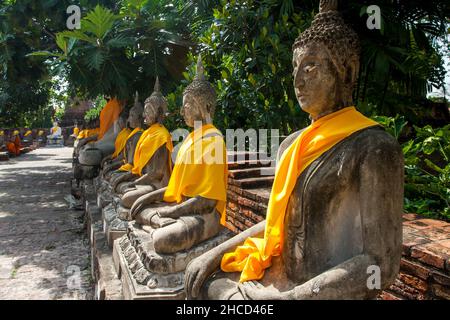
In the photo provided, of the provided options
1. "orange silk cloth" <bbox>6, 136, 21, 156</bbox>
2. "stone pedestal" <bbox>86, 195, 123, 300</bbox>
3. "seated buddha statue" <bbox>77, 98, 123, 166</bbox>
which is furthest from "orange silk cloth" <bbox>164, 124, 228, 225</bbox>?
"orange silk cloth" <bbox>6, 136, 21, 156</bbox>

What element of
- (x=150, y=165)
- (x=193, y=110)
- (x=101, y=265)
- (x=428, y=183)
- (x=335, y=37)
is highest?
(x=335, y=37)

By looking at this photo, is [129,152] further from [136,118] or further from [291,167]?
[291,167]

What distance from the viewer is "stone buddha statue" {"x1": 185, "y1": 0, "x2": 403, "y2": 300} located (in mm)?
1409

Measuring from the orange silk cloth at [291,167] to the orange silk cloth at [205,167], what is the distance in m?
1.04

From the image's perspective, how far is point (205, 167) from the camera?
9.26 feet

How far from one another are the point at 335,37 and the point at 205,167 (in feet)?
4.89

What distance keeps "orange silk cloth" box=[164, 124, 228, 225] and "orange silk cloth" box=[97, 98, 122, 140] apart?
5815 mm

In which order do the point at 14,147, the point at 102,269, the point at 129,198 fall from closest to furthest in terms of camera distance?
the point at 102,269
the point at 129,198
the point at 14,147

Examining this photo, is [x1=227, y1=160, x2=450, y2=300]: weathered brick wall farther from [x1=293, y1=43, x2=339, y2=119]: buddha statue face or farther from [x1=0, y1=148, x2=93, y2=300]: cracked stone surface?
[x1=0, y1=148, x2=93, y2=300]: cracked stone surface

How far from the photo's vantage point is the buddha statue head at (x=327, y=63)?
5.22 feet

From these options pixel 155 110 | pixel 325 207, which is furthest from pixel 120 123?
pixel 325 207

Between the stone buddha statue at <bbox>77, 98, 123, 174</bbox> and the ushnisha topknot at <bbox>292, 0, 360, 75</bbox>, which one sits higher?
the ushnisha topknot at <bbox>292, 0, 360, 75</bbox>

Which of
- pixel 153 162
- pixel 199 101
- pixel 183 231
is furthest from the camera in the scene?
pixel 153 162

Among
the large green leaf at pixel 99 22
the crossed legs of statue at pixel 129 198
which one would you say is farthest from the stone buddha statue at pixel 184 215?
the large green leaf at pixel 99 22
